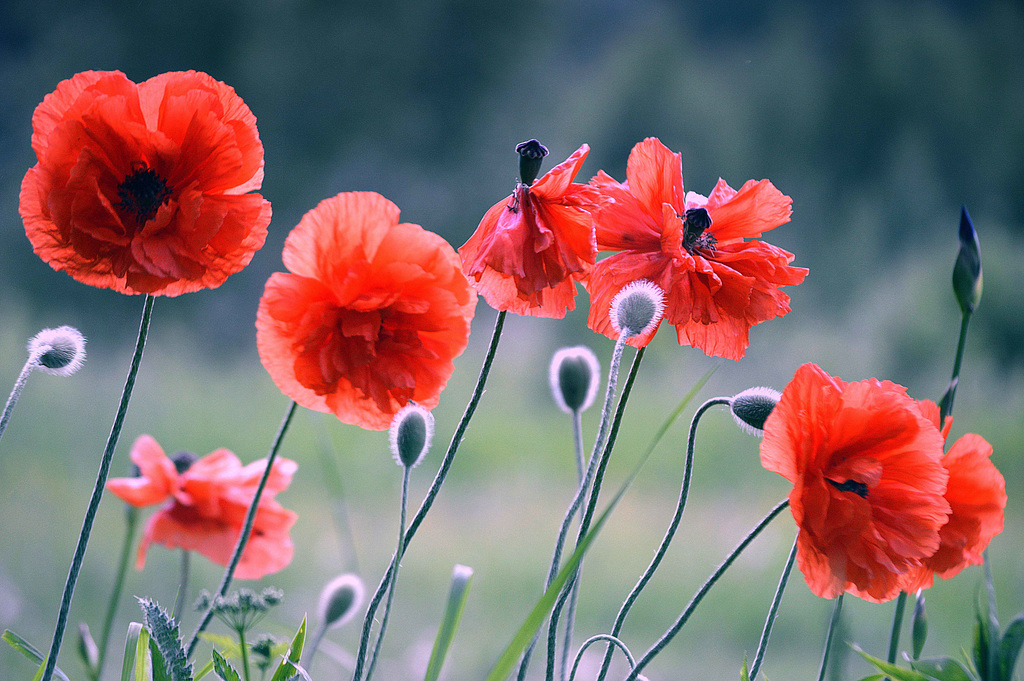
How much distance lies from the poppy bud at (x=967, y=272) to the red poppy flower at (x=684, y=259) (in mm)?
138

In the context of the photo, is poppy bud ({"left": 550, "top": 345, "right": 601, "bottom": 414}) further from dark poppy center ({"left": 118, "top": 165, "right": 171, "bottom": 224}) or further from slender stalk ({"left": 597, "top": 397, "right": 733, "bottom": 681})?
dark poppy center ({"left": 118, "top": 165, "right": 171, "bottom": 224})

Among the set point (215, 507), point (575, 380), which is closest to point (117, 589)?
point (215, 507)

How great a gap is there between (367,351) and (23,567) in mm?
1092

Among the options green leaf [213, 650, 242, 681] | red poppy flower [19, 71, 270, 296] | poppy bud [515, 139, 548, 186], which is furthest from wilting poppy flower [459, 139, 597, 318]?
green leaf [213, 650, 242, 681]

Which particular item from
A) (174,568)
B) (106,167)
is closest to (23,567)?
(174,568)

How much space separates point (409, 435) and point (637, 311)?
0.12m

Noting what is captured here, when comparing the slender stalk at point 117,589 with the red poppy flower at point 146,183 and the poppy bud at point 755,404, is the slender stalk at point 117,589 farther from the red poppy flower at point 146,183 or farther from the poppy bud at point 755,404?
the poppy bud at point 755,404

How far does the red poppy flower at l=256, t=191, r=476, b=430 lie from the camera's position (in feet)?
1.16

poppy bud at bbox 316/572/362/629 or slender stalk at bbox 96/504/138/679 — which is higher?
poppy bud at bbox 316/572/362/629

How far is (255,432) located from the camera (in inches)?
54.0

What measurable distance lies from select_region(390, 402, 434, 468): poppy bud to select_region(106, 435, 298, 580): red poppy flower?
157mm

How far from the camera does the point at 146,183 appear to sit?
1.18 feet

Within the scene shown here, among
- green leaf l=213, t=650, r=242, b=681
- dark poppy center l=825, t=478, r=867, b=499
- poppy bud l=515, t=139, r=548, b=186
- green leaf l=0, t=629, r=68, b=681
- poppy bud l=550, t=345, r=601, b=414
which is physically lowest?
green leaf l=0, t=629, r=68, b=681

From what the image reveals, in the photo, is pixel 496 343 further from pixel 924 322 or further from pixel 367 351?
pixel 924 322
